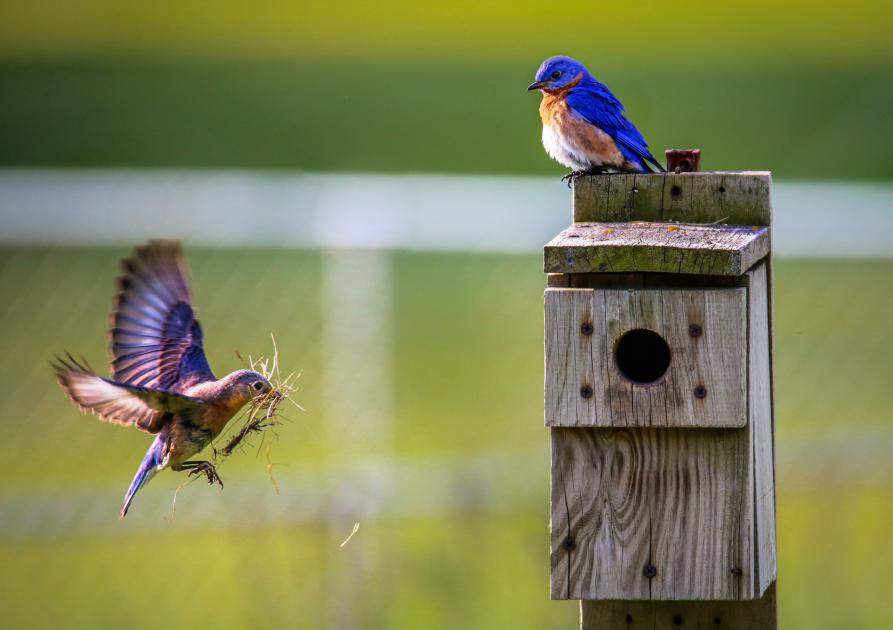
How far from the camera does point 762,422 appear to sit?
3.44 metres

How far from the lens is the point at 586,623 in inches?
141

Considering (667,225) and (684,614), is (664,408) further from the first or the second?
(684,614)

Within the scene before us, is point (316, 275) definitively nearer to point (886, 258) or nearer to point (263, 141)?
point (886, 258)

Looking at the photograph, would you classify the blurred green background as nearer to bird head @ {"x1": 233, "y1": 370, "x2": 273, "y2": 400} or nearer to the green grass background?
the green grass background

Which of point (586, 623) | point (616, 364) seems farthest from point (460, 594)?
point (616, 364)

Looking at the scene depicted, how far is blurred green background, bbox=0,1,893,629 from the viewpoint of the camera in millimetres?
6391

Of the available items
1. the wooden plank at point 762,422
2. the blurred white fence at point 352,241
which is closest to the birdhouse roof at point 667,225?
the wooden plank at point 762,422

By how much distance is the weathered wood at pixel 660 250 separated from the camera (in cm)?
318

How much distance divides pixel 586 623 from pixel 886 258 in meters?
5.20

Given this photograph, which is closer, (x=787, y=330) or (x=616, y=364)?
(x=616, y=364)

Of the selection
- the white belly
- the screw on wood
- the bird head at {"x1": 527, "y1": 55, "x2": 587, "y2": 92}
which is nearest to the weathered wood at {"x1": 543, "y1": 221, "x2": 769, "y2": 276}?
the screw on wood

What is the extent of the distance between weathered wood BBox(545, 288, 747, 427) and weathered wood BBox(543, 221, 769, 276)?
63 millimetres

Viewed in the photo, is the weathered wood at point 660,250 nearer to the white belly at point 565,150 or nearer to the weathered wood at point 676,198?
the weathered wood at point 676,198

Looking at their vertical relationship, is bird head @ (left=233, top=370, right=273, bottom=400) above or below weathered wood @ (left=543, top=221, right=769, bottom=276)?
below
